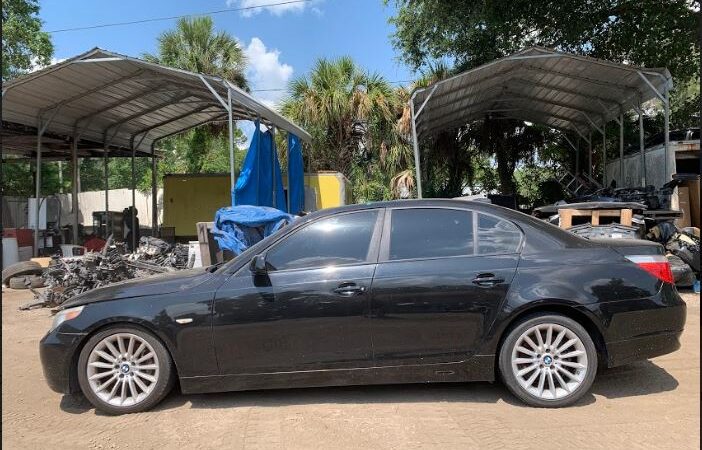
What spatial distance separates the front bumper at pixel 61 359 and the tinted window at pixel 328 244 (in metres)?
1.64

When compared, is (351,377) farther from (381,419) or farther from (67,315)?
(67,315)

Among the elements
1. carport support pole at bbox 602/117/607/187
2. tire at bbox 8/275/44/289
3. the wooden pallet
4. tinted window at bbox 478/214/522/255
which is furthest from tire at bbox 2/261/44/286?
carport support pole at bbox 602/117/607/187

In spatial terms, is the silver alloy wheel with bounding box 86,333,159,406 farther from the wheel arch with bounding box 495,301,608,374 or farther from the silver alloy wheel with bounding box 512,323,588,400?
the silver alloy wheel with bounding box 512,323,588,400

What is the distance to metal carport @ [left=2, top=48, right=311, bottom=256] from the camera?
407 inches

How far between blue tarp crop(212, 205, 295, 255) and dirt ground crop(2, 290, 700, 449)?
11.5ft

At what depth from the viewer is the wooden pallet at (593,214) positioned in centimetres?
911

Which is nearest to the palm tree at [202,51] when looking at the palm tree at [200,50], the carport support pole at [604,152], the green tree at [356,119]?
the palm tree at [200,50]

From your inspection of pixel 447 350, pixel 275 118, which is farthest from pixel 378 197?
pixel 447 350

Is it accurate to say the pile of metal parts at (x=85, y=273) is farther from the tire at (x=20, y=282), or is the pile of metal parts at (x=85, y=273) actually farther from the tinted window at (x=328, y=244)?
the tinted window at (x=328, y=244)

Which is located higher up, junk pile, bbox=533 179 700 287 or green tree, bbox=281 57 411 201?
green tree, bbox=281 57 411 201

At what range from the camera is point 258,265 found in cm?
414

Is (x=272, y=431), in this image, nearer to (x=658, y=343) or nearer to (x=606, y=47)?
(x=658, y=343)

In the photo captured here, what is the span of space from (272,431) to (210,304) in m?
1.04

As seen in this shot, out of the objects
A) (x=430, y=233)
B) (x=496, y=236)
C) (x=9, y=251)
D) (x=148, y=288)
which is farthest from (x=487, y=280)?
(x=9, y=251)
